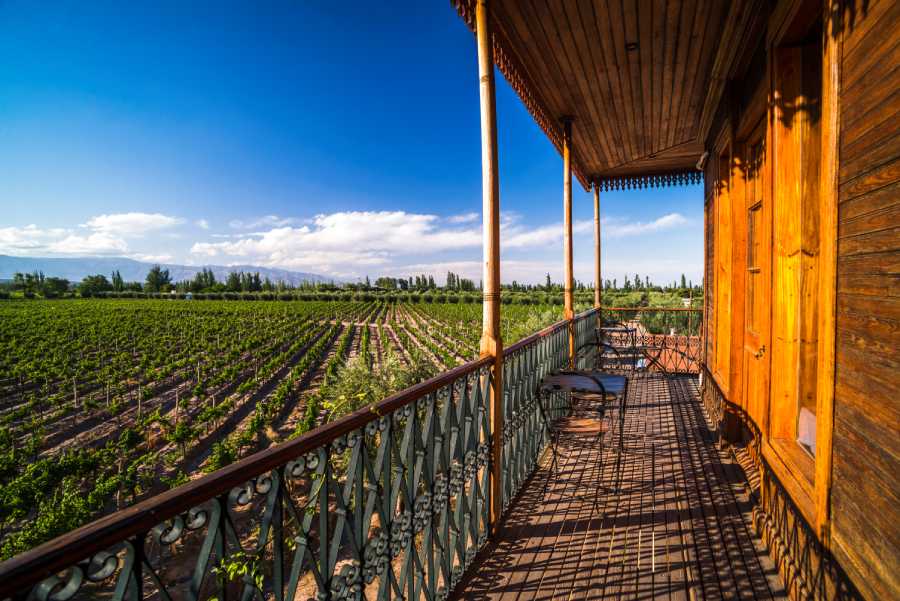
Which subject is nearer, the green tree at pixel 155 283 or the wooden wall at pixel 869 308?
the wooden wall at pixel 869 308

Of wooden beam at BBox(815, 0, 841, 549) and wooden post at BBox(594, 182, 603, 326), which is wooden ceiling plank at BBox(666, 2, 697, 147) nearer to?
wooden beam at BBox(815, 0, 841, 549)

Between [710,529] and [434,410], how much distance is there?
1.90m

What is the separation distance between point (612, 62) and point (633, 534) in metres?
3.56

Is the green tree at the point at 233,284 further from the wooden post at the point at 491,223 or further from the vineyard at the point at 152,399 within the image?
the wooden post at the point at 491,223

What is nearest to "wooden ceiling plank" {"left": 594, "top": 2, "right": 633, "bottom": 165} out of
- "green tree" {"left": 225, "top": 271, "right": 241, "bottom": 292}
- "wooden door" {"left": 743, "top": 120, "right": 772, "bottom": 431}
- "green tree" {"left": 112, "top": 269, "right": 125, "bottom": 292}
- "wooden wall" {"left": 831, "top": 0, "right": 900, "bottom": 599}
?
"wooden door" {"left": 743, "top": 120, "right": 772, "bottom": 431}

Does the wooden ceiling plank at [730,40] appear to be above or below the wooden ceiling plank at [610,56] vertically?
below

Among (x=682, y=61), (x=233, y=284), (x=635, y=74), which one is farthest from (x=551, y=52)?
(x=233, y=284)

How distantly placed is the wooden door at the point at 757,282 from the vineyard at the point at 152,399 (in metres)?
2.66

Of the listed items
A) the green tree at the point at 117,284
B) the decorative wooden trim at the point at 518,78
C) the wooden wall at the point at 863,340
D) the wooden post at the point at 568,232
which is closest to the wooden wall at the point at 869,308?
the wooden wall at the point at 863,340

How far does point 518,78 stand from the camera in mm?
3582

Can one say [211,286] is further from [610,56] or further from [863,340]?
[863,340]

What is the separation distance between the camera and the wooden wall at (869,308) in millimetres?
1125

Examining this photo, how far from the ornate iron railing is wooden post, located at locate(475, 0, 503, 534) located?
3719 mm

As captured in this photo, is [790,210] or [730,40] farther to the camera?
[730,40]
